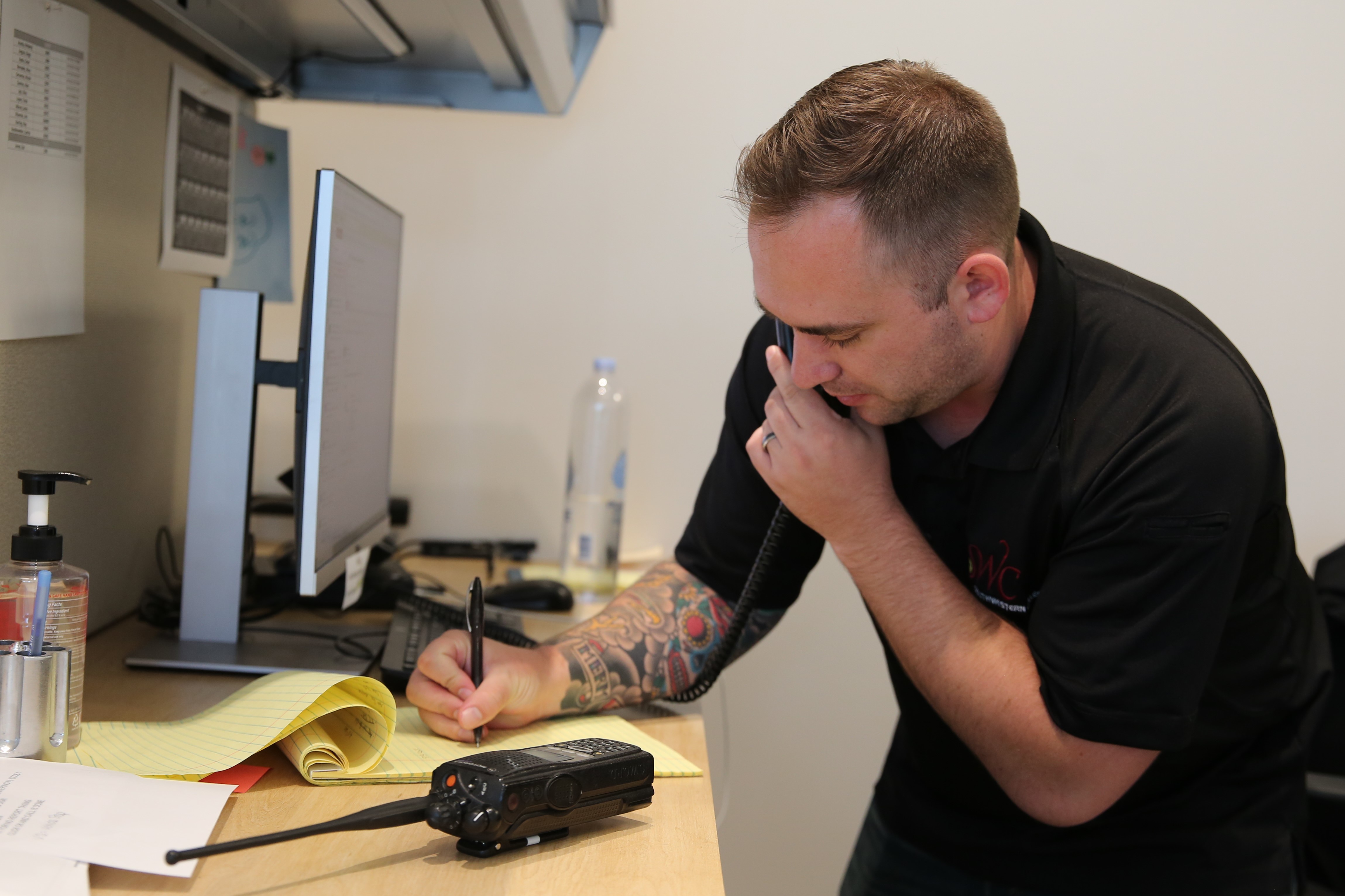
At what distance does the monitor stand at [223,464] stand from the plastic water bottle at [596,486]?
578 mm

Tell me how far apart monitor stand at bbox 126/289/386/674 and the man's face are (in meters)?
0.57

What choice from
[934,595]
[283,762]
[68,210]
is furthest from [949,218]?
[68,210]

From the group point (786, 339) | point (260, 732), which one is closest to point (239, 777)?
point (260, 732)

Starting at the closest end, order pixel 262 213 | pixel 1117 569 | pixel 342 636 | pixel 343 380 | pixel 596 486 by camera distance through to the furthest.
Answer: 1. pixel 1117 569
2. pixel 343 380
3. pixel 342 636
4. pixel 262 213
5. pixel 596 486

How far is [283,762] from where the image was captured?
0.88m

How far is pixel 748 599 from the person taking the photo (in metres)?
1.19

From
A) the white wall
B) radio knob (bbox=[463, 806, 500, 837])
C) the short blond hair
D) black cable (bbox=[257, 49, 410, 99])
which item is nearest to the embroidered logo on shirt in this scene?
the short blond hair

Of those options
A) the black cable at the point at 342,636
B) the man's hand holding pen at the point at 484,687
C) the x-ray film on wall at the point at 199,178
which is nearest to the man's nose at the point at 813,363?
the man's hand holding pen at the point at 484,687

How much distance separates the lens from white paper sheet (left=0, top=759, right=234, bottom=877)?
67 centimetres

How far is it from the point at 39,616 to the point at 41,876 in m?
0.20

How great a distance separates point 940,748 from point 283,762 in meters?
0.72

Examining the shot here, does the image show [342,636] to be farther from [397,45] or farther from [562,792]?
[397,45]

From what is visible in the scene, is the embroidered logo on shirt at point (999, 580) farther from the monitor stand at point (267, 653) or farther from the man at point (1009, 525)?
the monitor stand at point (267, 653)

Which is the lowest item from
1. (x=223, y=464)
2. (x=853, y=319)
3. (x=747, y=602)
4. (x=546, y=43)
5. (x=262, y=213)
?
(x=747, y=602)
